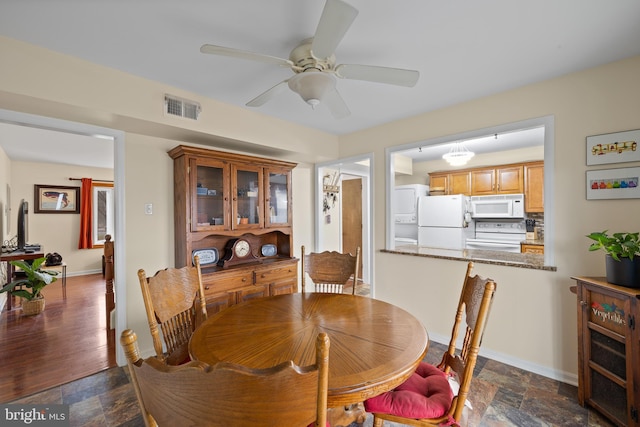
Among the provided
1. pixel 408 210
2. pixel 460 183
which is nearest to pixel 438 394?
pixel 408 210

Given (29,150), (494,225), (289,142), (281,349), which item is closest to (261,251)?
(289,142)

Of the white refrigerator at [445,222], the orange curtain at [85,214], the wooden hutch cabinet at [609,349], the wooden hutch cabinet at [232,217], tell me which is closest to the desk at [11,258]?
the orange curtain at [85,214]

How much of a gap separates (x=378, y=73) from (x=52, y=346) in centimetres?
386

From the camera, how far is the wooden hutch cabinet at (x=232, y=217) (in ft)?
8.61

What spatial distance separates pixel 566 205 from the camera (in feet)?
7.24

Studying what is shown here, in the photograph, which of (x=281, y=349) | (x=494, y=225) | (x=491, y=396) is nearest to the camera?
(x=281, y=349)

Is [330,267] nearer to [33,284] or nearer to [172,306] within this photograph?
[172,306]

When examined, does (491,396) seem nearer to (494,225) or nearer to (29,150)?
(494,225)

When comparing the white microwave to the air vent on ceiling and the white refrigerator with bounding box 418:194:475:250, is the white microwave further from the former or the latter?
the air vent on ceiling

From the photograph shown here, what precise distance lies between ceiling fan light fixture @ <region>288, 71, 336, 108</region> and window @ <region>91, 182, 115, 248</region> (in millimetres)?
6750

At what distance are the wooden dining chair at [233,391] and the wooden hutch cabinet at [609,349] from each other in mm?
2035

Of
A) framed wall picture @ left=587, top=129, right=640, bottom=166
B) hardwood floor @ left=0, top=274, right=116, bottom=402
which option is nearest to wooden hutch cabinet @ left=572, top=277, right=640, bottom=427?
framed wall picture @ left=587, top=129, right=640, bottom=166

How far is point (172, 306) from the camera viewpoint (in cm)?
171

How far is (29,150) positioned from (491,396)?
704 centimetres
